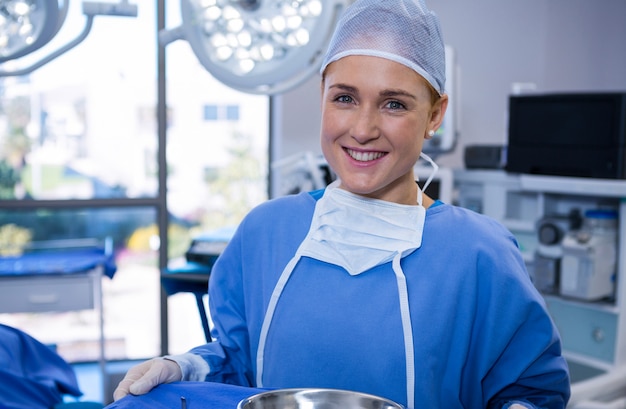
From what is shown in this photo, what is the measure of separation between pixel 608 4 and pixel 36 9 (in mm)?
3854

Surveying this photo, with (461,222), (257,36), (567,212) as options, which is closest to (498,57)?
(567,212)

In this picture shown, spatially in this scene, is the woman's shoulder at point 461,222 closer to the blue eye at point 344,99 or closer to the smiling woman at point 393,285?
the smiling woman at point 393,285

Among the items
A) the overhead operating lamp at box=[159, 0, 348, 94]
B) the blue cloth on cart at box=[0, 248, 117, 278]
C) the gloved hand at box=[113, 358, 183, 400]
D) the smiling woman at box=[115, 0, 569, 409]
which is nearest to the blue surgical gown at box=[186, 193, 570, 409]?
the smiling woman at box=[115, 0, 569, 409]

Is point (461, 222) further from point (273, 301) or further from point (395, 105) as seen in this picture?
point (273, 301)

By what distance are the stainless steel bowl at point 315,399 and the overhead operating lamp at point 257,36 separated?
673mm

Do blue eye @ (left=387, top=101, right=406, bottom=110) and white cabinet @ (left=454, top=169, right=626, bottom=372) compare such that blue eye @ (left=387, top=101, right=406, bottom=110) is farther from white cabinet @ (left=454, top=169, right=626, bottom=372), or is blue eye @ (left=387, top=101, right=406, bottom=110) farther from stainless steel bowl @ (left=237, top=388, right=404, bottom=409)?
white cabinet @ (left=454, top=169, right=626, bottom=372)

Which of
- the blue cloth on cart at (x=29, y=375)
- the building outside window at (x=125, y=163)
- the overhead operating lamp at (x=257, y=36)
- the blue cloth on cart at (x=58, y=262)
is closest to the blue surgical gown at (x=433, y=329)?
the overhead operating lamp at (x=257, y=36)

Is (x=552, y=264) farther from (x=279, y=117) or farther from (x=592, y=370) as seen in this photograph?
(x=279, y=117)

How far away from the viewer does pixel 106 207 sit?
3395 mm

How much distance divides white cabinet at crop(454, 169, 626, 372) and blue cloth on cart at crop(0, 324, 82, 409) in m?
1.80

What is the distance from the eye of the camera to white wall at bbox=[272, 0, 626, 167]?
3.43 m

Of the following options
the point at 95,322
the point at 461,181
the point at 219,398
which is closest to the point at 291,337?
the point at 219,398

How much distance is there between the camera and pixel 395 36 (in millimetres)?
1085

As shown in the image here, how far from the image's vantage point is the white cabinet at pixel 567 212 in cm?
259
